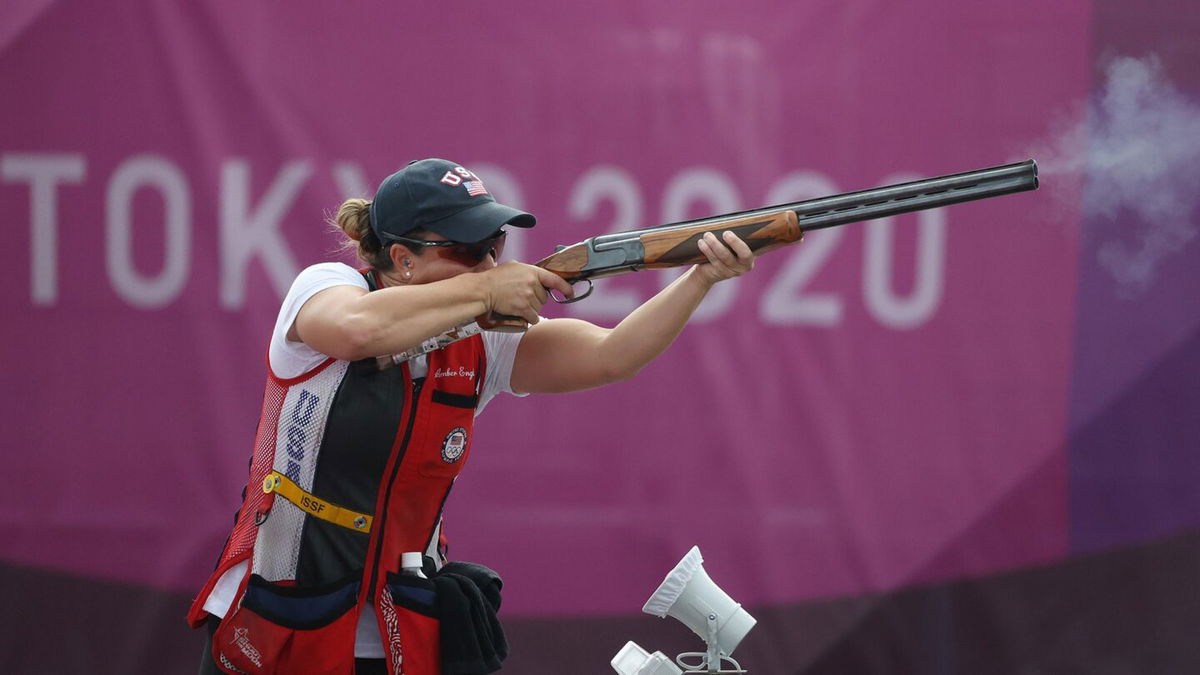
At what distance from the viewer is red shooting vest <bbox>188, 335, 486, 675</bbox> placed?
7.07ft

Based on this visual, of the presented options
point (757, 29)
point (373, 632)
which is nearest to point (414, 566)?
point (373, 632)

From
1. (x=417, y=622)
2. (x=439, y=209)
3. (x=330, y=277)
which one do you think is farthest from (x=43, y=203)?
(x=417, y=622)

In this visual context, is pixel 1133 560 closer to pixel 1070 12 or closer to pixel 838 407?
pixel 838 407

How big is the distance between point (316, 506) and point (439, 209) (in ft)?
1.77

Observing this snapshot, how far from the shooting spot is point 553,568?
3.74 m

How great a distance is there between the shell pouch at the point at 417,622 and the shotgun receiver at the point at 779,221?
1.26ft

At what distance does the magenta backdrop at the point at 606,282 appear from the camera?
357cm

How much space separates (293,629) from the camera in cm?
215

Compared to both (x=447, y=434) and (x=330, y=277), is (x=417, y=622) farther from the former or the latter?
(x=330, y=277)

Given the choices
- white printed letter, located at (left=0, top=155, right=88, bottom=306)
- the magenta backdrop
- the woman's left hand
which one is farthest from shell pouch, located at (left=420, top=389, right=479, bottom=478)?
white printed letter, located at (left=0, top=155, right=88, bottom=306)

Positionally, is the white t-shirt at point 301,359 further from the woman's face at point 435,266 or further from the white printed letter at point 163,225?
the white printed letter at point 163,225

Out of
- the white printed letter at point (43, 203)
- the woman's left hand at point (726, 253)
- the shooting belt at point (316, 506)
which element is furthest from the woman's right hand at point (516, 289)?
the white printed letter at point (43, 203)

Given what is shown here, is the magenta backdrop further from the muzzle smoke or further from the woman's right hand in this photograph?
the woman's right hand

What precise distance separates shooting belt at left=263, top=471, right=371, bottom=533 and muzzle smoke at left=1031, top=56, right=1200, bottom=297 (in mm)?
2528
